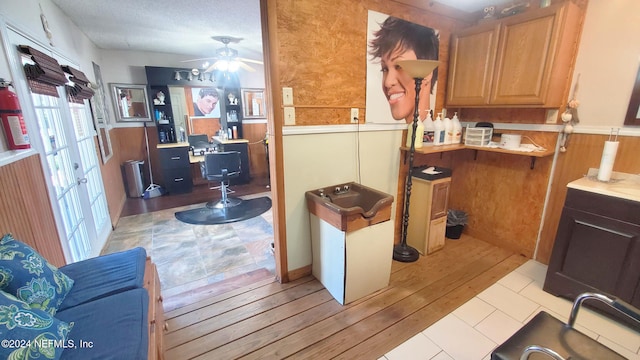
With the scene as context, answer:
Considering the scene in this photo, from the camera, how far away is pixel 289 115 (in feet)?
6.36

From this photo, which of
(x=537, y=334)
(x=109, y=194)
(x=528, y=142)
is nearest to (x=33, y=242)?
(x=109, y=194)

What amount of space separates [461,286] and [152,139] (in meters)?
5.30

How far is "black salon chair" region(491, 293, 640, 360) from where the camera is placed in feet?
3.57

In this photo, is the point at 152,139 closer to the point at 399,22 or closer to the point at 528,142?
the point at 399,22

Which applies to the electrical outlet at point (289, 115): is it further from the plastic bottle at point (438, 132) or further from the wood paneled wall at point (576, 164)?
the wood paneled wall at point (576, 164)

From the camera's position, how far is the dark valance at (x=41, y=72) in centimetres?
173

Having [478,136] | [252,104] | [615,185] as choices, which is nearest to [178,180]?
[252,104]

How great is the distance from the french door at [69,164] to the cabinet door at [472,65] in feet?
10.8

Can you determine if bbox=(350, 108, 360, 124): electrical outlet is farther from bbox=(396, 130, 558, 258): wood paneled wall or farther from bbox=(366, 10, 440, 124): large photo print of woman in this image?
bbox=(396, 130, 558, 258): wood paneled wall

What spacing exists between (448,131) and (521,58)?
2.52 ft

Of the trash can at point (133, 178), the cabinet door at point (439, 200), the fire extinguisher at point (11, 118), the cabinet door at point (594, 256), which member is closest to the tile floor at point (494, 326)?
the cabinet door at point (594, 256)

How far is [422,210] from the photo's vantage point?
2.52 meters

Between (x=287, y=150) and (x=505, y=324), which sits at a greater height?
(x=287, y=150)

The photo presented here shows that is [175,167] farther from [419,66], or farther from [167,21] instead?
[419,66]
